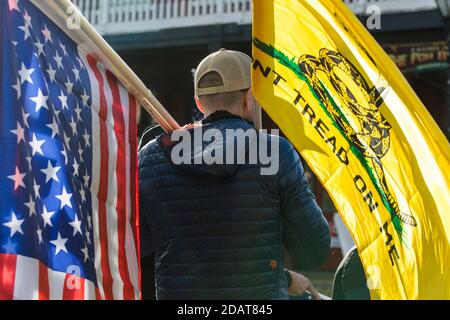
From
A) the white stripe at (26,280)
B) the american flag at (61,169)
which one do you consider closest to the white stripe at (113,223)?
the american flag at (61,169)

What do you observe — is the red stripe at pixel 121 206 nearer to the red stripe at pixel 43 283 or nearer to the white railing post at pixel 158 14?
the red stripe at pixel 43 283

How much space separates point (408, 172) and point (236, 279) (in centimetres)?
70

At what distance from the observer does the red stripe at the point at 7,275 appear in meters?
2.02

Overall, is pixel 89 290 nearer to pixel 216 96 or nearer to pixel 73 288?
pixel 73 288

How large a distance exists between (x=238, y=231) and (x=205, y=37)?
1099cm

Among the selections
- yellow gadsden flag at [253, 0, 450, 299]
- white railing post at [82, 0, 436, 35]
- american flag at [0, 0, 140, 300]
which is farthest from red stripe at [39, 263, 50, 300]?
white railing post at [82, 0, 436, 35]

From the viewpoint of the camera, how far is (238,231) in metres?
2.39

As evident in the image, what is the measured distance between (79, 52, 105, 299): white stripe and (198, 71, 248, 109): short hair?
1.20ft

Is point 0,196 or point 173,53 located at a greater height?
point 173,53

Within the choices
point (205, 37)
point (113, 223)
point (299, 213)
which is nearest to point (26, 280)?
point (113, 223)

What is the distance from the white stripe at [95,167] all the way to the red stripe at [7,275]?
1.35 feet

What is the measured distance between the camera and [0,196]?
6.70ft

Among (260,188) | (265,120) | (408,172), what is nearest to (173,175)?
(260,188)

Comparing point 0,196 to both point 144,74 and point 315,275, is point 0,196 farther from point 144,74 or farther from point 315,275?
point 144,74
